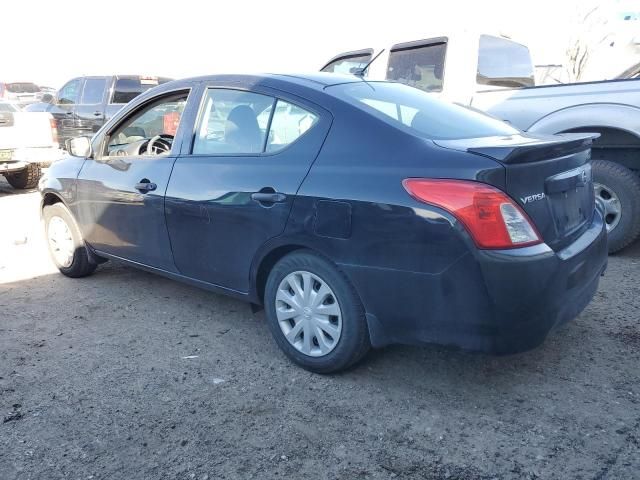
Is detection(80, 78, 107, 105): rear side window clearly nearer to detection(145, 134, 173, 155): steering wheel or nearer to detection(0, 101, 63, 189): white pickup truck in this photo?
detection(0, 101, 63, 189): white pickup truck

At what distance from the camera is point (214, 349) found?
3484mm

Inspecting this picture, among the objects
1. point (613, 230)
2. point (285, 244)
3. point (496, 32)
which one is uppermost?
point (496, 32)

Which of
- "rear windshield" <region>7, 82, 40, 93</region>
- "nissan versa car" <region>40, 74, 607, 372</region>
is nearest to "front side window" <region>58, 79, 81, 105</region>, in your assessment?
"nissan versa car" <region>40, 74, 607, 372</region>

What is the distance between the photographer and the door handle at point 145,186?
373 cm

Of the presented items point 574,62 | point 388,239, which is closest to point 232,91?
point 388,239

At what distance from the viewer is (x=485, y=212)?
7.93 ft

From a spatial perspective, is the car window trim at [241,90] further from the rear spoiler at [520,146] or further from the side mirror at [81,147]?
the side mirror at [81,147]

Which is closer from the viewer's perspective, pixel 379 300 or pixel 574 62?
pixel 379 300

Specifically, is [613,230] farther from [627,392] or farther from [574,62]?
[574,62]

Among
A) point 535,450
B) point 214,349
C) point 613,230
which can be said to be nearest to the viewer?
point 535,450

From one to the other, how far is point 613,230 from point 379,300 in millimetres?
3205

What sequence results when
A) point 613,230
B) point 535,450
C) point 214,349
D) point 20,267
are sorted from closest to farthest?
point 535,450 < point 214,349 < point 613,230 < point 20,267

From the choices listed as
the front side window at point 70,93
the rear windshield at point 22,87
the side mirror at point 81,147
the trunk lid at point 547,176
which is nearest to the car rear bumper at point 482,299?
the trunk lid at point 547,176

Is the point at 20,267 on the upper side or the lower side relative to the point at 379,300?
lower
